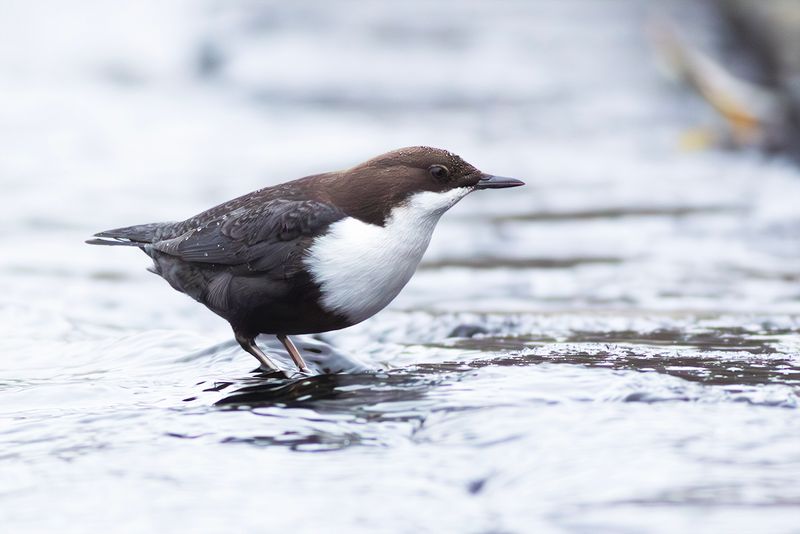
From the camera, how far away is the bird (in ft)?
12.7

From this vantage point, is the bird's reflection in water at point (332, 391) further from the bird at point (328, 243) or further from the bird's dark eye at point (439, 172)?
the bird's dark eye at point (439, 172)

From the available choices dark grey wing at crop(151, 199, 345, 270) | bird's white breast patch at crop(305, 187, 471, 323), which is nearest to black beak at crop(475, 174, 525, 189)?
bird's white breast patch at crop(305, 187, 471, 323)

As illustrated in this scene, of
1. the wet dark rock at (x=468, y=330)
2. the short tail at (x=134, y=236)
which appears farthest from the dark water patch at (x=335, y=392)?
the wet dark rock at (x=468, y=330)

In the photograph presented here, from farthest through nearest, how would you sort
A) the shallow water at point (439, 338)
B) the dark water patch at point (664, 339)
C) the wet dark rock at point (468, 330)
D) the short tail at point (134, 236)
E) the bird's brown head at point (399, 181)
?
the wet dark rock at point (468, 330) < the short tail at point (134, 236) < the dark water patch at point (664, 339) < the bird's brown head at point (399, 181) < the shallow water at point (439, 338)

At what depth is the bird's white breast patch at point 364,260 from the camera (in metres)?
3.86

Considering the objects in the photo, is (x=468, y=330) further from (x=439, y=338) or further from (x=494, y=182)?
(x=494, y=182)

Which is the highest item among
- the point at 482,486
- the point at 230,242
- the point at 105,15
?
the point at 105,15

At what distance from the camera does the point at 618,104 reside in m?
15.1

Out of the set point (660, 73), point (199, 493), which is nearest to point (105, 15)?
point (660, 73)

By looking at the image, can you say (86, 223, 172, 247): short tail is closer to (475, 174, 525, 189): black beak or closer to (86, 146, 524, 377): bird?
(86, 146, 524, 377): bird

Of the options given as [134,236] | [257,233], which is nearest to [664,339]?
[257,233]

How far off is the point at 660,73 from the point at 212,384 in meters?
13.1

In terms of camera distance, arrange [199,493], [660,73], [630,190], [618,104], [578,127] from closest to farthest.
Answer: [199,493] → [630,190] → [578,127] → [618,104] → [660,73]

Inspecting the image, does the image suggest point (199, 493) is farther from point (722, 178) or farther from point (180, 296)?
point (722, 178)
